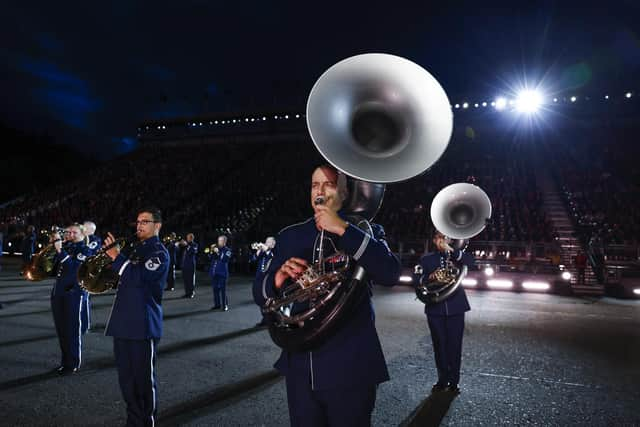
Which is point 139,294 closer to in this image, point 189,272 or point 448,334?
point 448,334

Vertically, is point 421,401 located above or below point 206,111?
below

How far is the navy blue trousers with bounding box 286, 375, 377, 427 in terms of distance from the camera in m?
1.89

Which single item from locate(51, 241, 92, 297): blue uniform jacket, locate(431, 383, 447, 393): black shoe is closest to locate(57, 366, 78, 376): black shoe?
locate(51, 241, 92, 297): blue uniform jacket

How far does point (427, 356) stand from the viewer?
6.02 meters

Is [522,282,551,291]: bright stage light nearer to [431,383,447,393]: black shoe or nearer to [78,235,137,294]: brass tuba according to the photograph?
[431,383,447,393]: black shoe

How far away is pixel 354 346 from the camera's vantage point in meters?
1.99

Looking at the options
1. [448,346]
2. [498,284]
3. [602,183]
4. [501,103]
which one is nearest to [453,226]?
[448,346]

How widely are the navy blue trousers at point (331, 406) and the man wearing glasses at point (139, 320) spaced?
6.15 feet

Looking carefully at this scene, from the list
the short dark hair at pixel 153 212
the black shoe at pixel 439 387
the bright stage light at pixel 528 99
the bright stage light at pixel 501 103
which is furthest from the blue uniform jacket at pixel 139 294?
the bright stage light at pixel 501 103

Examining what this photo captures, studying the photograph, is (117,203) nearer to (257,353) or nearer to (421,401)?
(257,353)

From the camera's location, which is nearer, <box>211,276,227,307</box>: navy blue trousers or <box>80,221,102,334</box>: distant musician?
<box>80,221,102,334</box>: distant musician

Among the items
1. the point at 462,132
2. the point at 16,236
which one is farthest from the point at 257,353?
the point at 462,132

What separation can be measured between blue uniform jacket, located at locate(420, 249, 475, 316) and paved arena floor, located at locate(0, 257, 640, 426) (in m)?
0.86

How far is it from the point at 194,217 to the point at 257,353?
1867cm
